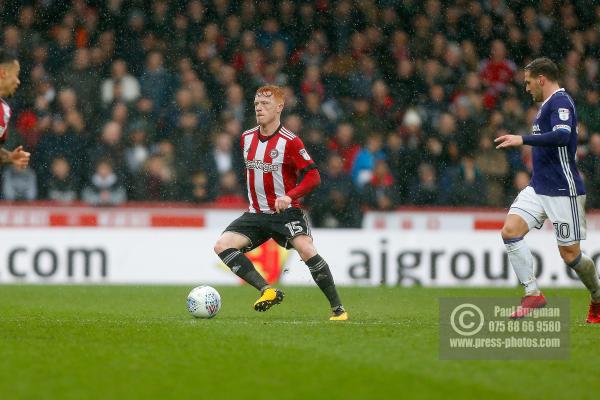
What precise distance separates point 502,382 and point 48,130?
398 inches

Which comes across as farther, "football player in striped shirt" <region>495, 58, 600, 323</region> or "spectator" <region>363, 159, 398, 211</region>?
"spectator" <region>363, 159, 398, 211</region>

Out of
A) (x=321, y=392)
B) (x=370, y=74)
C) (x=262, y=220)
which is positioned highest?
(x=370, y=74)

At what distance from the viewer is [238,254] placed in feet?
29.7

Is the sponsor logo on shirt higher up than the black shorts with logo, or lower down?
higher up

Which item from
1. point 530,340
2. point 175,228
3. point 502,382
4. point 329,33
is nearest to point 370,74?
point 329,33

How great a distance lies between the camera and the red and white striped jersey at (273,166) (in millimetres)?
8977

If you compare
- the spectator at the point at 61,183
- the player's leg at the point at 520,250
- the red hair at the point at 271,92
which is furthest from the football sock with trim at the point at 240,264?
the spectator at the point at 61,183

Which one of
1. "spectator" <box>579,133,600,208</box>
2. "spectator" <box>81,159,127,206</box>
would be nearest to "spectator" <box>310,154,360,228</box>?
"spectator" <box>81,159,127,206</box>

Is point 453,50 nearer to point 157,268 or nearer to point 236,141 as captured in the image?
point 236,141

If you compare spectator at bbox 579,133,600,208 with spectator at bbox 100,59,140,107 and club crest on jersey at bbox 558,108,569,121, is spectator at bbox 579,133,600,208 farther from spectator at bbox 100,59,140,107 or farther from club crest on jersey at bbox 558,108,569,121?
club crest on jersey at bbox 558,108,569,121

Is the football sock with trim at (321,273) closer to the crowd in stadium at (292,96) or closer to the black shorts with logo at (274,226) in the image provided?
the black shorts with logo at (274,226)

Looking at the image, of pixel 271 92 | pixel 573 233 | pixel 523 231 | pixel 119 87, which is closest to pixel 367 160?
pixel 119 87

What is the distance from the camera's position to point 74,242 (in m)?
14.2

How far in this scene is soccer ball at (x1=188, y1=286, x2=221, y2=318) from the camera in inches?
355
